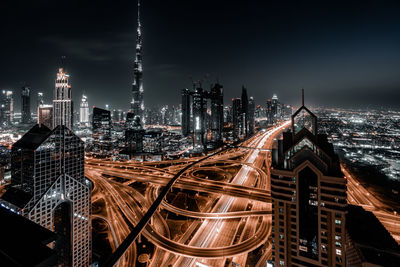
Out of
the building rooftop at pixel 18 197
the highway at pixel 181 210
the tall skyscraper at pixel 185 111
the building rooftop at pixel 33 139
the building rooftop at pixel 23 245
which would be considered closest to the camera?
the building rooftop at pixel 23 245

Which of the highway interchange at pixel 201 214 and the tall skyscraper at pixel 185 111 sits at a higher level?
the tall skyscraper at pixel 185 111

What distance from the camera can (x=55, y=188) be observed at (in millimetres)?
15141

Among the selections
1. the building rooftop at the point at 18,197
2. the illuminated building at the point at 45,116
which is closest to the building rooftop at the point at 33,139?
the building rooftop at the point at 18,197

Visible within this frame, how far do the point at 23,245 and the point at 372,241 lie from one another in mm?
15846

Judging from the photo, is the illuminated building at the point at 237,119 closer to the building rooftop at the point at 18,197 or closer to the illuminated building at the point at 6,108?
the building rooftop at the point at 18,197

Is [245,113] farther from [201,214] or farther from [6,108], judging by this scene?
[6,108]

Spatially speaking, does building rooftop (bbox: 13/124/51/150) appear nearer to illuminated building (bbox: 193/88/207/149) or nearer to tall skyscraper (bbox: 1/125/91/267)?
tall skyscraper (bbox: 1/125/91/267)

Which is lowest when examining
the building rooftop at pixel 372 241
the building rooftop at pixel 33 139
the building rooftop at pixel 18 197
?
the building rooftop at pixel 372 241

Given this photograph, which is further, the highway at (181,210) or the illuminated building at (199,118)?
the illuminated building at (199,118)

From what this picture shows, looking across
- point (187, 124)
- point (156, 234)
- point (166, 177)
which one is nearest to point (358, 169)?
point (166, 177)

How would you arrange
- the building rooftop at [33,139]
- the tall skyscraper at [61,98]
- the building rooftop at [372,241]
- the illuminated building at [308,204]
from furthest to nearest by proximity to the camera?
the tall skyscraper at [61,98] → the building rooftop at [33,139] → the illuminated building at [308,204] → the building rooftop at [372,241]

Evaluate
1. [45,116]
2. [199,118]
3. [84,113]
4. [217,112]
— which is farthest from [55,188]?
[84,113]

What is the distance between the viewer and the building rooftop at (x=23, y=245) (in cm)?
257

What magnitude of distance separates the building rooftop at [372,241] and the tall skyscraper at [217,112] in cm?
6272
